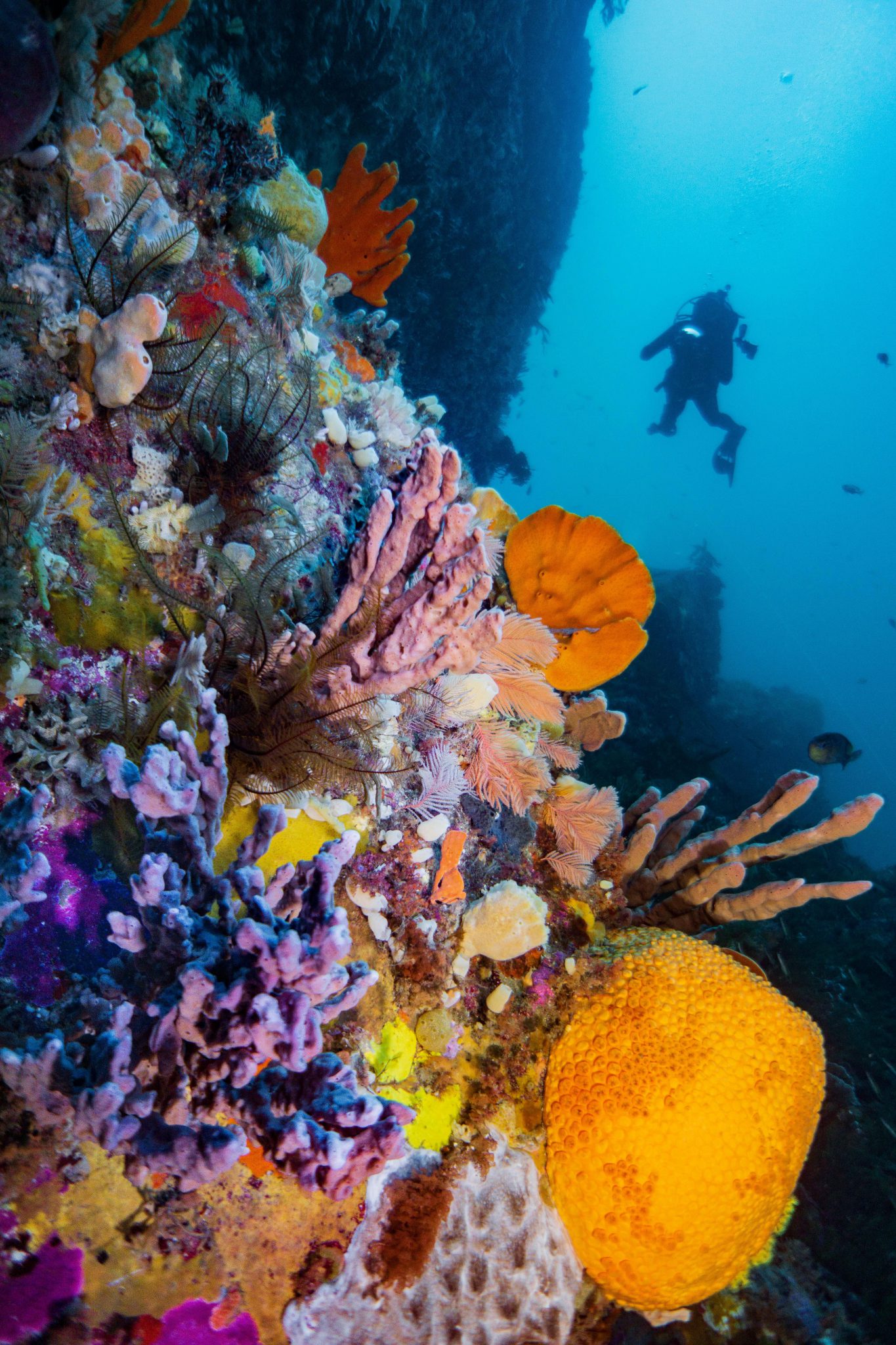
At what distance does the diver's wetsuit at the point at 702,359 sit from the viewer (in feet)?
59.0

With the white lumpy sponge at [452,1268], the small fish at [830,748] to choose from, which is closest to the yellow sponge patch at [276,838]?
the white lumpy sponge at [452,1268]

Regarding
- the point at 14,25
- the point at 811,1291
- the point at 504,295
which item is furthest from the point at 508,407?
the point at 811,1291

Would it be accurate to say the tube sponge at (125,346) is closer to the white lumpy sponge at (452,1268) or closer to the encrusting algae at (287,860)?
the encrusting algae at (287,860)

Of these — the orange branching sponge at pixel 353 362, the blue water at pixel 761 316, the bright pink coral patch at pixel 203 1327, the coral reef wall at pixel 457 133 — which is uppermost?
the blue water at pixel 761 316

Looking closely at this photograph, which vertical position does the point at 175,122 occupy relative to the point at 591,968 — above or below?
above

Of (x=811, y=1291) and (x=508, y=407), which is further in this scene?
(x=508, y=407)

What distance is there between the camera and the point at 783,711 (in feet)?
82.8

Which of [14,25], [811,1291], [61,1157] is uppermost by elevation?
[14,25]

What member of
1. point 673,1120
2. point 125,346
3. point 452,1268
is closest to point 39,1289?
point 452,1268

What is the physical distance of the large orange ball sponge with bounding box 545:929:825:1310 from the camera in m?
2.76

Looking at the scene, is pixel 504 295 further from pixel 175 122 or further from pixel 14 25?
pixel 14 25

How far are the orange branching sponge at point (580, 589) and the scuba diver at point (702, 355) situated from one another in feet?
53.6

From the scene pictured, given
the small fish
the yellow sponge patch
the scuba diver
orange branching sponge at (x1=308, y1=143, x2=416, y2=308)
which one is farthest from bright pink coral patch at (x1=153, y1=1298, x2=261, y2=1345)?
the scuba diver

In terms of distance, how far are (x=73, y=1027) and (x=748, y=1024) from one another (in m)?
2.97
